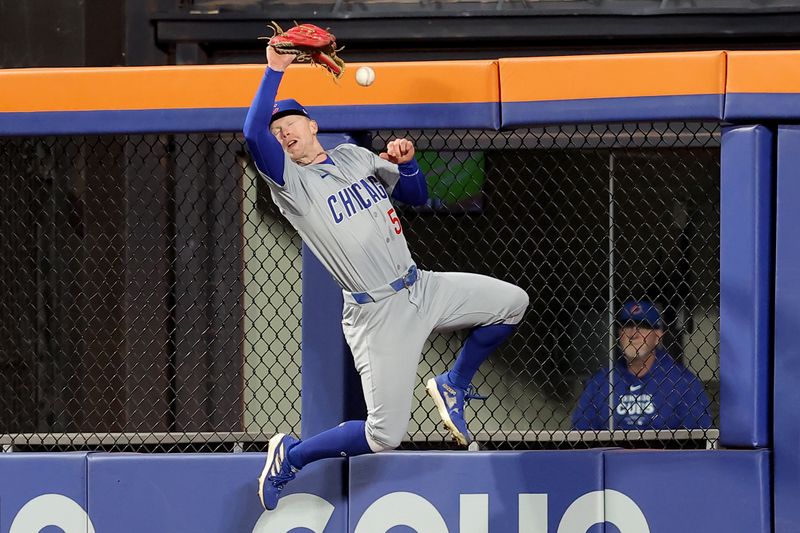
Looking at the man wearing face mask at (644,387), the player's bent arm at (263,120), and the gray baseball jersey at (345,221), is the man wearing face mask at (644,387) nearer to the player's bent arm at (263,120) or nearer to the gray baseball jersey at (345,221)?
the gray baseball jersey at (345,221)

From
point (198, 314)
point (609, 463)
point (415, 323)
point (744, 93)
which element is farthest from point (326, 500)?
point (198, 314)

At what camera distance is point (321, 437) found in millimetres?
3934

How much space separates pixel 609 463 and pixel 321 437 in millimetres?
1013

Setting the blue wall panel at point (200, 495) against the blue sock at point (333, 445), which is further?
the blue wall panel at point (200, 495)

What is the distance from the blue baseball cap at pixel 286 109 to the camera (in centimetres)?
385

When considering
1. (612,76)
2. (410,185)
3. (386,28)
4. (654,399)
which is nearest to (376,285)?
(410,185)

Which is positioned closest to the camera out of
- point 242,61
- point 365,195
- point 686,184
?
point 365,195

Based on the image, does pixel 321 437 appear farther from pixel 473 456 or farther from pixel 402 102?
pixel 402 102

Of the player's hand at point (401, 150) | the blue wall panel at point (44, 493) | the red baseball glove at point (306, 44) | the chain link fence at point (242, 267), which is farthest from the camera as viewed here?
the chain link fence at point (242, 267)

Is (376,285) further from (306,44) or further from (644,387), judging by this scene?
(644,387)

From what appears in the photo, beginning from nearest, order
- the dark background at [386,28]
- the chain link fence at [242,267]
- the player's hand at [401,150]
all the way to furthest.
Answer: the player's hand at [401,150], the chain link fence at [242,267], the dark background at [386,28]

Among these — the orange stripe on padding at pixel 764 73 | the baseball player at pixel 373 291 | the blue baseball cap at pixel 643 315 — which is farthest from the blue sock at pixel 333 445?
the orange stripe on padding at pixel 764 73

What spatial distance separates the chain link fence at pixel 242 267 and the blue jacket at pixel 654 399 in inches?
55.1

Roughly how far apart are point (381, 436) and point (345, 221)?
2.38 feet
